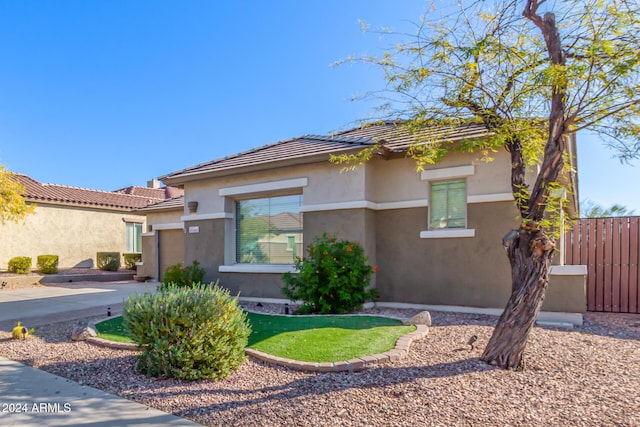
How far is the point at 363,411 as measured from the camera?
3.83 m

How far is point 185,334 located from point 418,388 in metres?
2.82

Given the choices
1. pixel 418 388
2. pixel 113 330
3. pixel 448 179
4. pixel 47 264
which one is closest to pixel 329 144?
pixel 448 179

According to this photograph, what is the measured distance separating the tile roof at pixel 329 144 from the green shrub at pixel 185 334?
3.98m

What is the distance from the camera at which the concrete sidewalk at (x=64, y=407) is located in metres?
3.79

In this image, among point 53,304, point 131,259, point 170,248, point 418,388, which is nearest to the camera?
point 418,388

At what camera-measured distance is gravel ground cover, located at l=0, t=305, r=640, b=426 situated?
12.2 feet

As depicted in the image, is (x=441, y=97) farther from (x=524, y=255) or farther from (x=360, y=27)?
(x=524, y=255)

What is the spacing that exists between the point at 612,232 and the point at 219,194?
36.9ft

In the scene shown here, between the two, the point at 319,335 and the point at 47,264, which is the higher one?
the point at 319,335

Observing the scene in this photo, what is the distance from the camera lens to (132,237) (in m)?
24.8

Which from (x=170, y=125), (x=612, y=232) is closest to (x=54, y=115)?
(x=170, y=125)

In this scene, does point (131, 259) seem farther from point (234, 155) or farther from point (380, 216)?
point (380, 216)

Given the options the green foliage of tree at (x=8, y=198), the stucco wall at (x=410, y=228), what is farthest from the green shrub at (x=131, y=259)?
the stucco wall at (x=410, y=228)

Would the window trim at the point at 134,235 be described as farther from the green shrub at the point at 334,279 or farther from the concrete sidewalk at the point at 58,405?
the concrete sidewalk at the point at 58,405
